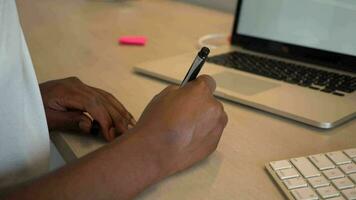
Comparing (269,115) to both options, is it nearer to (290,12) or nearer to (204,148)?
(204,148)

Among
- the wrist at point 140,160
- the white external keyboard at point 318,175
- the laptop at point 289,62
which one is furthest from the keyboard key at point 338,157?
the wrist at point 140,160

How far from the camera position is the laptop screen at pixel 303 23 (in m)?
0.86

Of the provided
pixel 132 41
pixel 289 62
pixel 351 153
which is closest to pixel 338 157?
pixel 351 153

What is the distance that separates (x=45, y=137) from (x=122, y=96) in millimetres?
181

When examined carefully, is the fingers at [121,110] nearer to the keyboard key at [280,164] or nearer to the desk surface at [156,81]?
the desk surface at [156,81]

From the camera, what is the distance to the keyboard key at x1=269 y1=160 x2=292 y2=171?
0.51 metres

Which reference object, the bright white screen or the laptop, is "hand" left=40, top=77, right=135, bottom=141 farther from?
the bright white screen

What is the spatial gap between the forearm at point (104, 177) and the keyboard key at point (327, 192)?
0.59 feet

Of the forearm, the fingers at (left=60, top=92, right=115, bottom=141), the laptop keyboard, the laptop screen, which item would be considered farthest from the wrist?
the laptop screen

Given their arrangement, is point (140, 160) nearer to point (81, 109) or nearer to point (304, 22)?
point (81, 109)

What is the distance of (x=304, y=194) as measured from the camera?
456 mm

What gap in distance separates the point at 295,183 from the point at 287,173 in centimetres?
2

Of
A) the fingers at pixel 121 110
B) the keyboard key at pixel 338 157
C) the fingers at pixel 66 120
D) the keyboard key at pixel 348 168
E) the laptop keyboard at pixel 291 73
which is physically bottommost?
the fingers at pixel 66 120

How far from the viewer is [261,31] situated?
3.17ft
